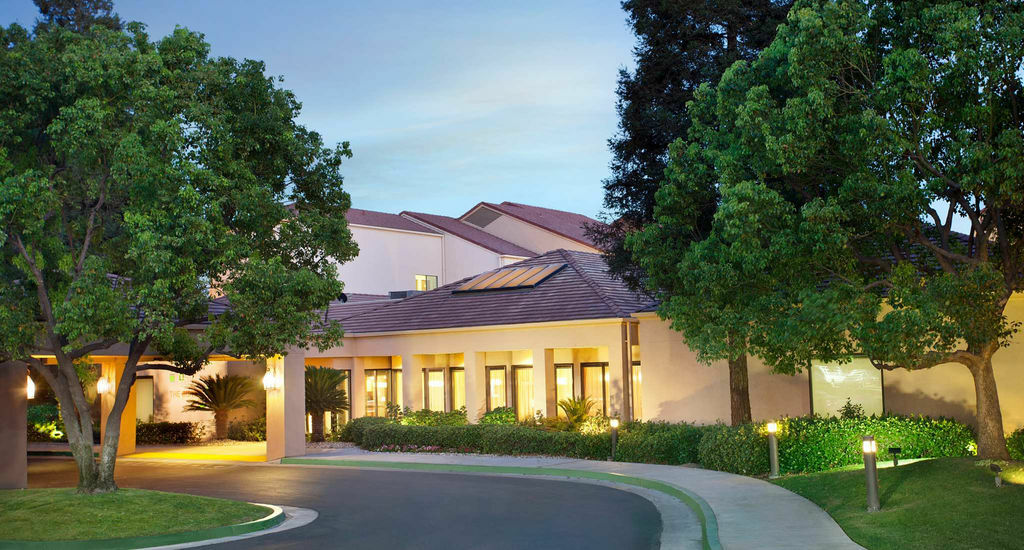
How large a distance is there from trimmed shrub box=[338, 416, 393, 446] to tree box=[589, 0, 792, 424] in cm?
1031

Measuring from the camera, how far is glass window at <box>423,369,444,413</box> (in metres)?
33.9

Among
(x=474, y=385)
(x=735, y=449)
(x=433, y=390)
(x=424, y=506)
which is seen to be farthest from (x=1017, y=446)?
(x=433, y=390)

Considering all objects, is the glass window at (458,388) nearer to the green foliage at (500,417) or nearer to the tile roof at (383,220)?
the green foliage at (500,417)

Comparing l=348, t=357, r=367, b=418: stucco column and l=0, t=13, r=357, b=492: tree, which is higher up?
l=0, t=13, r=357, b=492: tree

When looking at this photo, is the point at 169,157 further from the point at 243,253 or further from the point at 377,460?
the point at 377,460

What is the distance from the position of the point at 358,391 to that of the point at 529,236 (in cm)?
2274

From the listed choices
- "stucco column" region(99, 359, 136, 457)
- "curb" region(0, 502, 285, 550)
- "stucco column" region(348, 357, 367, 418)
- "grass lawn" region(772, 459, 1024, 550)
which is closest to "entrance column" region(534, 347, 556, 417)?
"stucco column" region(348, 357, 367, 418)

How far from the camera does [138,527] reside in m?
14.5

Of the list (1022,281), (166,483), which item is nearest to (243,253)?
(166,483)

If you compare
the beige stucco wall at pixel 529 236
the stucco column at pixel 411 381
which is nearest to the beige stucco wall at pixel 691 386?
the stucco column at pixel 411 381

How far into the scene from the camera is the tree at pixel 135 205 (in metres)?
15.1

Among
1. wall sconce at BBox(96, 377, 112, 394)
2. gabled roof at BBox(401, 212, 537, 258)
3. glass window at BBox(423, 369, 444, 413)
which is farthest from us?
gabled roof at BBox(401, 212, 537, 258)

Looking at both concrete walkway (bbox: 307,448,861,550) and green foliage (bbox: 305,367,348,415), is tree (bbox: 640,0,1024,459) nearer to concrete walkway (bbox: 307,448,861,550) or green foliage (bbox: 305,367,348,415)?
concrete walkway (bbox: 307,448,861,550)

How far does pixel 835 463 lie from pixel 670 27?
1081cm
